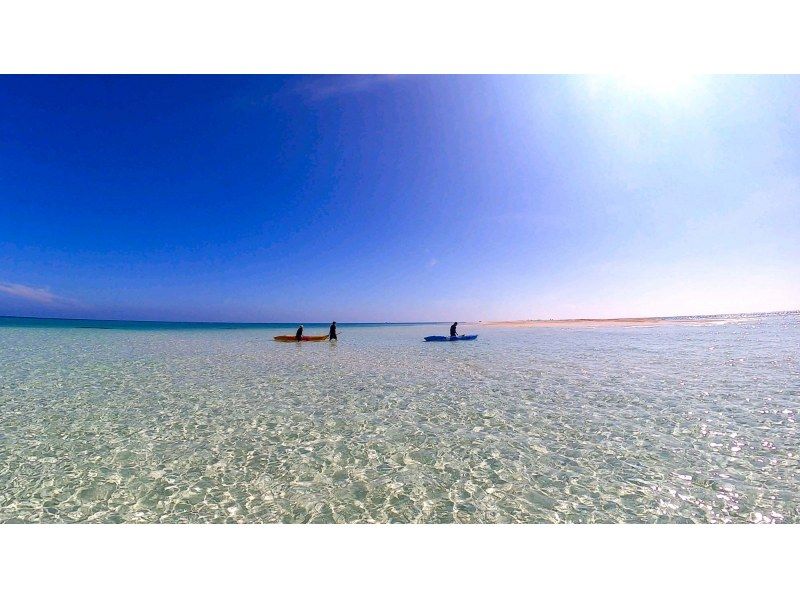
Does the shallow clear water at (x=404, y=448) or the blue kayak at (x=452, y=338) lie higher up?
the blue kayak at (x=452, y=338)

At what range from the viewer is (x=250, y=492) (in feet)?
21.4

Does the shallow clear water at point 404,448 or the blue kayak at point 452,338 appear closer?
the shallow clear water at point 404,448

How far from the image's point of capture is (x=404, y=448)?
8.55m

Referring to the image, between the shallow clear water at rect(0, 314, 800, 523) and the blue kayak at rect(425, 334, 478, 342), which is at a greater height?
the blue kayak at rect(425, 334, 478, 342)

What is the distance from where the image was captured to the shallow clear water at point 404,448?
6.06 m

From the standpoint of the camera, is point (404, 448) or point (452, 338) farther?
point (452, 338)

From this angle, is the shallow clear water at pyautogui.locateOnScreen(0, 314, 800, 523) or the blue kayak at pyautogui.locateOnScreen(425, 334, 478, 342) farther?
the blue kayak at pyautogui.locateOnScreen(425, 334, 478, 342)

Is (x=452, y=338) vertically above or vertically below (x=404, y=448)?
above

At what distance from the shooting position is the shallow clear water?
6059 millimetres
